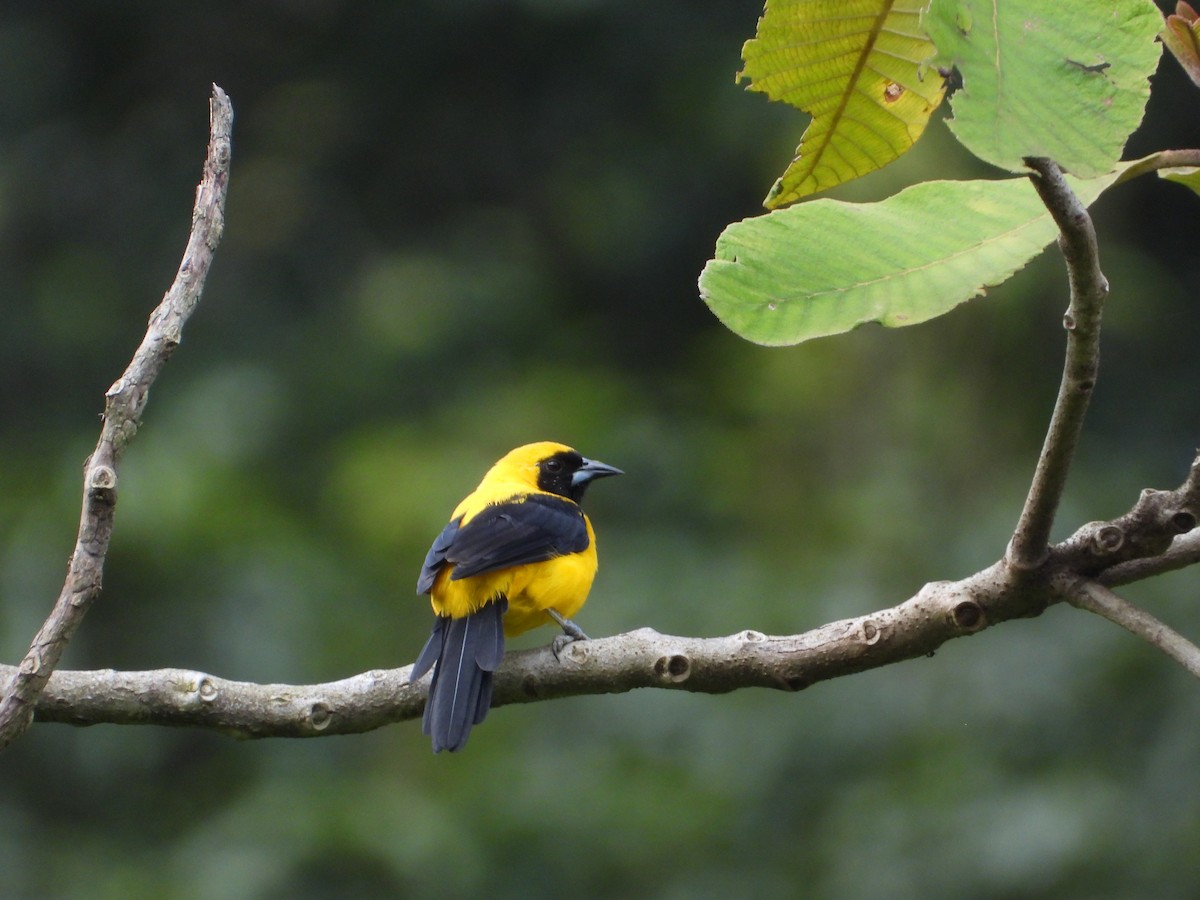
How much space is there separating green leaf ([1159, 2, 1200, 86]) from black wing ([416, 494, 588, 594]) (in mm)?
2627

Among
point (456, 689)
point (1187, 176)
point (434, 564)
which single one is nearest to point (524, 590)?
point (434, 564)

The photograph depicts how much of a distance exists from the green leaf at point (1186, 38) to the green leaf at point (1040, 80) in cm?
33

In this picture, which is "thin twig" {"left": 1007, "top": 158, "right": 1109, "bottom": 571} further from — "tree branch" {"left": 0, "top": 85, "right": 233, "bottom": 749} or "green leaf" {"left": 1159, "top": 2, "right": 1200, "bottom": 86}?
"tree branch" {"left": 0, "top": 85, "right": 233, "bottom": 749}

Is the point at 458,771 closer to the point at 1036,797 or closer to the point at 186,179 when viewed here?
the point at 1036,797

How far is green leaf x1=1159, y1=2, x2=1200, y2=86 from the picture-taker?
1.45 meters

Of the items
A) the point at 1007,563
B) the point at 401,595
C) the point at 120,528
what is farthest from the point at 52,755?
the point at 1007,563

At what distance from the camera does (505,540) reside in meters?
4.01

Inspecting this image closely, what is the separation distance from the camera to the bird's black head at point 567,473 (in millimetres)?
5254

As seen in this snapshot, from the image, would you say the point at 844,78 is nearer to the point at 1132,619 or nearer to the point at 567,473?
the point at 1132,619

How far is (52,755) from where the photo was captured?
7570 millimetres

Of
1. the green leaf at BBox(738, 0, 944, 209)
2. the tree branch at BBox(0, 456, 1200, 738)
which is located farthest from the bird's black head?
the green leaf at BBox(738, 0, 944, 209)

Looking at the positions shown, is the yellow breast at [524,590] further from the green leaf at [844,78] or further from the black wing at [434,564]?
the green leaf at [844,78]

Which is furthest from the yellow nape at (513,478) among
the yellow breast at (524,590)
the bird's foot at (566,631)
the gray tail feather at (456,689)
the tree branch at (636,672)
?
the tree branch at (636,672)

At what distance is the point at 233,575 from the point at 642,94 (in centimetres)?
414
